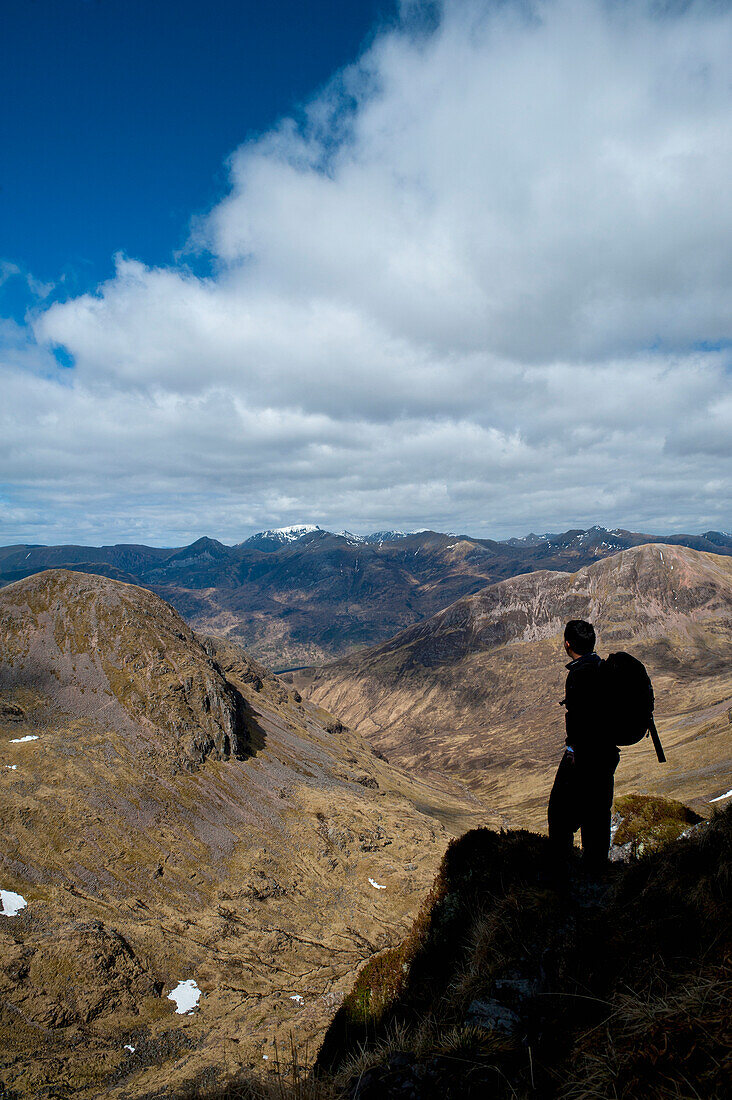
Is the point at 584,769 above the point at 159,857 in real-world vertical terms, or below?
above

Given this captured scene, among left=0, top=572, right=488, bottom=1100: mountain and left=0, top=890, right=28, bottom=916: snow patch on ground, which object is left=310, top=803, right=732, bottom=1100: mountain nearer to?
left=0, top=572, right=488, bottom=1100: mountain

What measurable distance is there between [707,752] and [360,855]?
2976 inches

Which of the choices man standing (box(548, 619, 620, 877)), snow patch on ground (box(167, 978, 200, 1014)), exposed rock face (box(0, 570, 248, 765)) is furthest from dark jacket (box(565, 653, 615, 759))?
exposed rock face (box(0, 570, 248, 765))

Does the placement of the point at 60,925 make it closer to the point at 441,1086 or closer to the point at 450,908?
the point at 450,908

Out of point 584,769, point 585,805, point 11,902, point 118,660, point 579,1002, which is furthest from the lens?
point 118,660

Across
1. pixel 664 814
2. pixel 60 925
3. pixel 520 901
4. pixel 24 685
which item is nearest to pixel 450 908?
pixel 520 901

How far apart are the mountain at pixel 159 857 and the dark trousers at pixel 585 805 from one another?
65.3ft

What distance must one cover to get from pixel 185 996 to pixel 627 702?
182 ft

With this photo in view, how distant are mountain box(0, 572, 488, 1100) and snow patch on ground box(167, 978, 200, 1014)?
247mm

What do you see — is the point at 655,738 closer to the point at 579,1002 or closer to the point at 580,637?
the point at 580,637

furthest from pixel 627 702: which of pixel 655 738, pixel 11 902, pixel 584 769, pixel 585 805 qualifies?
pixel 11 902

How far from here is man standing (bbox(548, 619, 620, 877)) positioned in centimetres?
905

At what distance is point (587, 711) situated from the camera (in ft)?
29.9

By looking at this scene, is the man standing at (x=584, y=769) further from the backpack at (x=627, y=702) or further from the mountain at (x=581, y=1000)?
the mountain at (x=581, y=1000)
